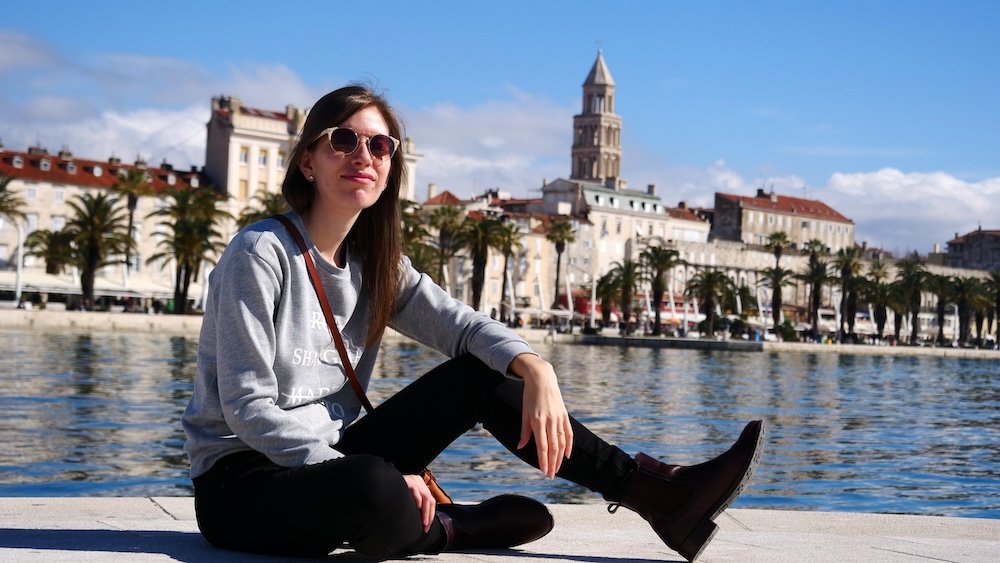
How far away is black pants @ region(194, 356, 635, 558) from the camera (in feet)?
11.9

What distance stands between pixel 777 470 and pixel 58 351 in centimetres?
2448

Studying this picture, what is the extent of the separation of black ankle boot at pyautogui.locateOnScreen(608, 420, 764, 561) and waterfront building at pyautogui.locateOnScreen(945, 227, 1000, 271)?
517 feet

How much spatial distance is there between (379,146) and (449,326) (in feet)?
2.05

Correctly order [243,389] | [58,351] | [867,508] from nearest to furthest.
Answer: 1. [243,389]
2. [867,508]
3. [58,351]

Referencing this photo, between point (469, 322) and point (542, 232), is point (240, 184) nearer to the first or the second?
point (542, 232)

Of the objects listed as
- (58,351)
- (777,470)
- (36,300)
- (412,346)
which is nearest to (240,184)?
(36,300)

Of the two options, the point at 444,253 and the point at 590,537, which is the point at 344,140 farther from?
the point at 444,253

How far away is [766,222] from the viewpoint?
134m

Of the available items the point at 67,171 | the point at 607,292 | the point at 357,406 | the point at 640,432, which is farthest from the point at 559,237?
the point at 357,406

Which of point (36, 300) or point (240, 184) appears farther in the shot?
point (240, 184)

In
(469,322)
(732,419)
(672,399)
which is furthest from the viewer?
(672,399)

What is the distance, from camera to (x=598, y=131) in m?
151

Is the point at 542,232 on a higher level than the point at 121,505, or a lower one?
higher

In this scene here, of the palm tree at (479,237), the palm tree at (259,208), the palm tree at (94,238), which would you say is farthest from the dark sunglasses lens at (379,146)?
the palm tree at (479,237)
